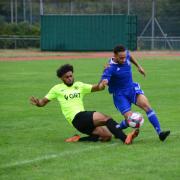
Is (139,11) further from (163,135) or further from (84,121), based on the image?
(163,135)

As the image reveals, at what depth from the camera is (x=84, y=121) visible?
1123cm

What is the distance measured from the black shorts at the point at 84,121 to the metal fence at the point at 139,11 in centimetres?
4151

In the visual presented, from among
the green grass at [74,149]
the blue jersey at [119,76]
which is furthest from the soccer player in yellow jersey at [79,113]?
the blue jersey at [119,76]

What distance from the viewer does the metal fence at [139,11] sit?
174ft

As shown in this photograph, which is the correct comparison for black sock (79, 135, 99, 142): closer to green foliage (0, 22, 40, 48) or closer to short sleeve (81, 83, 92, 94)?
short sleeve (81, 83, 92, 94)

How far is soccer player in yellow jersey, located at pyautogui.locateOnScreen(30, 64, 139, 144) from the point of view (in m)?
11.2

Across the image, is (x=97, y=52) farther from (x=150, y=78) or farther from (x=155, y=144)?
(x=155, y=144)

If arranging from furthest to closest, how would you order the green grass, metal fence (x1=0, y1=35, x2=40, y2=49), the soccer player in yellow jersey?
1. metal fence (x1=0, y1=35, x2=40, y2=49)
2. the soccer player in yellow jersey
3. the green grass

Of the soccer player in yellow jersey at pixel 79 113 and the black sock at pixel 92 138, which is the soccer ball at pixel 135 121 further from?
the black sock at pixel 92 138

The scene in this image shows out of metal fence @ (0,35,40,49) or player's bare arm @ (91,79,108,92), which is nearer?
player's bare arm @ (91,79,108,92)

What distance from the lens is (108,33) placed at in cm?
5334

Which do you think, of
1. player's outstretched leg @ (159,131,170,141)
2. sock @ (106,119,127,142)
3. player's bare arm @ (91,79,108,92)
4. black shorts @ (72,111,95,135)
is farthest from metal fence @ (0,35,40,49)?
player's outstretched leg @ (159,131,170,141)

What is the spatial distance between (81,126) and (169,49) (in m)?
41.9

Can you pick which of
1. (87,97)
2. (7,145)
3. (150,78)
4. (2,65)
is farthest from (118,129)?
(2,65)
